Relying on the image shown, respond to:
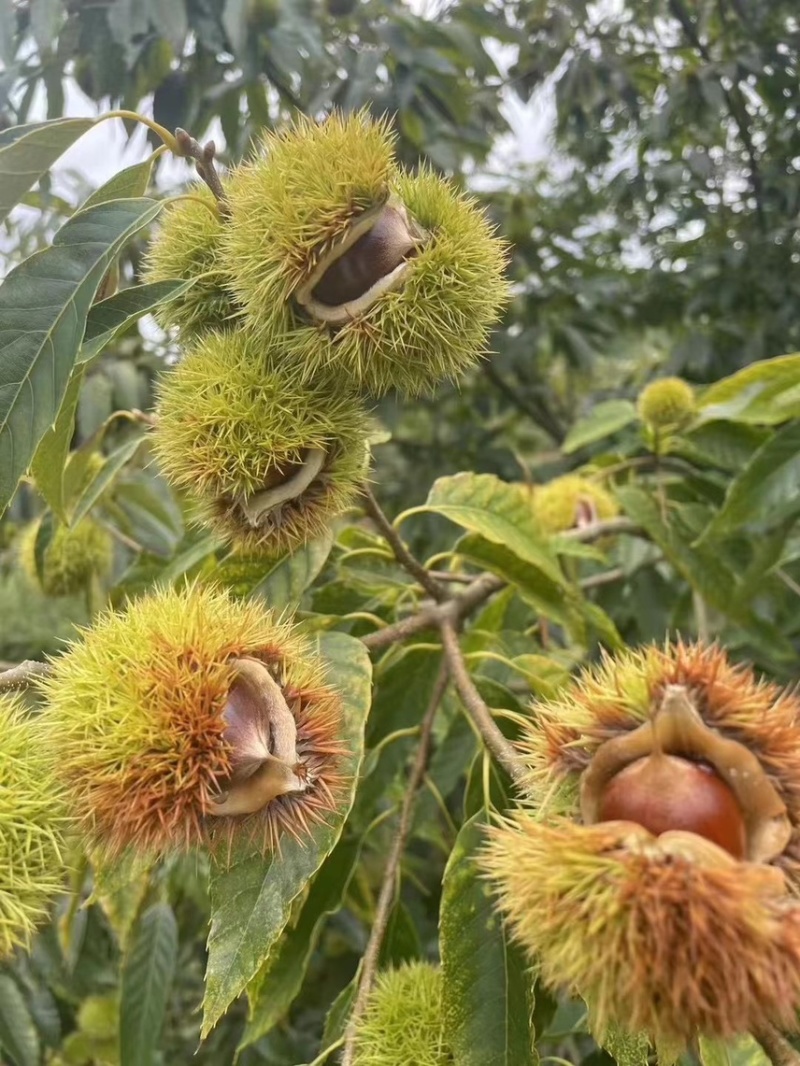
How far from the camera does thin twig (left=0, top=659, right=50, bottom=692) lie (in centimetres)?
80

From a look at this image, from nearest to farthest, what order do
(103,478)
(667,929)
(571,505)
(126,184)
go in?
(667,929)
(126,184)
(103,478)
(571,505)

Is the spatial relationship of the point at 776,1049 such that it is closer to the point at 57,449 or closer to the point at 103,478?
the point at 57,449

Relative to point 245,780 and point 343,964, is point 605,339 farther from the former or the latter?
point 245,780

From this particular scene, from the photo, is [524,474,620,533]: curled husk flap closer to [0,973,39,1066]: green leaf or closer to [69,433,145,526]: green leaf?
[69,433,145,526]: green leaf

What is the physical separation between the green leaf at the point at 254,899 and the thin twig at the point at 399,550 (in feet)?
1.08

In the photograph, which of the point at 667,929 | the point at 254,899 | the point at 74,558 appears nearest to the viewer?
the point at 667,929

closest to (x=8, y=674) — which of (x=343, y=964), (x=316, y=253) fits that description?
(x=316, y=253)

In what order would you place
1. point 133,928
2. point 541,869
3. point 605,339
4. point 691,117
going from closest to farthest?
point 541,869 → point 133,928 → point 691,117 → point 605,339

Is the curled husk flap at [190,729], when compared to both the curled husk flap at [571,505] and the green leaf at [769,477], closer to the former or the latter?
the green leaf at [769,477]

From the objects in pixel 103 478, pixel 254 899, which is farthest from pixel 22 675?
pixel 103 478

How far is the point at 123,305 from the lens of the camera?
0.92m

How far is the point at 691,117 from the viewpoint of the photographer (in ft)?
8.85

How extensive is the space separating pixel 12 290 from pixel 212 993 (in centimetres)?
69

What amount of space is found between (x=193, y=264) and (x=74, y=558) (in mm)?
882
